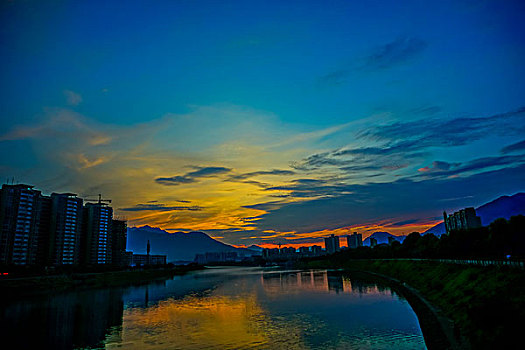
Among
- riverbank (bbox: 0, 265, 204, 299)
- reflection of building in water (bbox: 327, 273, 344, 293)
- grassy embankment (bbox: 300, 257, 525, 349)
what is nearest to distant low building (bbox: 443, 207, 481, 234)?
reflection of building in water (bbox: 327, 273, 344, 293)

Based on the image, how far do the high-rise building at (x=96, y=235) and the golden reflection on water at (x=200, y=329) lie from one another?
88.1 meters

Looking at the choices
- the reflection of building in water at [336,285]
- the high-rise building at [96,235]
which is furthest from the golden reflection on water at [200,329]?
the high-rise building at [96,235]

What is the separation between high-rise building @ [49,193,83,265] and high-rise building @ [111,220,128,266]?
2613cm

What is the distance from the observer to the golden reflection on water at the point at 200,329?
2423 cm

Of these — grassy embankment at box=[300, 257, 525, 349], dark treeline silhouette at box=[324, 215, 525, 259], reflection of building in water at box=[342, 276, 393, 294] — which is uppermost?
dark treeline silhouette at box=[324, 215, 525, 259]

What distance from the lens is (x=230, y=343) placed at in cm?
2430

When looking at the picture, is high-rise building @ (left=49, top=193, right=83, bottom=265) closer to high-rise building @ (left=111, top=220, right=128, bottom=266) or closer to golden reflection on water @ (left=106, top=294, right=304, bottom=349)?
high-rise building @ (left=111, top=220, right=128, bottom=266)

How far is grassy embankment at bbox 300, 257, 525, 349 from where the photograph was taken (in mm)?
15406

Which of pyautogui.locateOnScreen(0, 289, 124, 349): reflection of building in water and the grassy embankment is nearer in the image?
the grassy embankment

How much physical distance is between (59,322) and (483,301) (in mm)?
37008

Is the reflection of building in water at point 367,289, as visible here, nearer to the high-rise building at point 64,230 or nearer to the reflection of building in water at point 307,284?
the reflection of building in water at point 307,284

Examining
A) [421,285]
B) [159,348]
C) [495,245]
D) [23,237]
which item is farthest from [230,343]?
[23,237]

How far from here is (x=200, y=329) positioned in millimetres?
29547

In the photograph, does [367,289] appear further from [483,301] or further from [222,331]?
[483,301]
